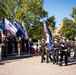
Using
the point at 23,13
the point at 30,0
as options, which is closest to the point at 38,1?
the point at 30,0

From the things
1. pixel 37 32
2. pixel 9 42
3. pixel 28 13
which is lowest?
pixel 9 42

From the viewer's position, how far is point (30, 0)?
46.8 meters

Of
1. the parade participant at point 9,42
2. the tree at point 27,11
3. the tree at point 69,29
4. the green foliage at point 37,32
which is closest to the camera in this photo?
the parade participant at point 9,42

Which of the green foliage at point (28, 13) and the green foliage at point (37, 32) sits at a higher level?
the green foliage at point (28, 13)

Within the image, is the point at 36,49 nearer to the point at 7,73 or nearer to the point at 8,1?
the point at 7,73

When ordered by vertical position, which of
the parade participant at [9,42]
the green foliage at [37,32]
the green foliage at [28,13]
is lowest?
the parade participant at [9,42]

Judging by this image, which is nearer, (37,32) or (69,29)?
(37,32)

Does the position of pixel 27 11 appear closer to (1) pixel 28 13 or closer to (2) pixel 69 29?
(1) pixel 28 13

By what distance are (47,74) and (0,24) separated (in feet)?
31.2

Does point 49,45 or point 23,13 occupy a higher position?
point 23,13

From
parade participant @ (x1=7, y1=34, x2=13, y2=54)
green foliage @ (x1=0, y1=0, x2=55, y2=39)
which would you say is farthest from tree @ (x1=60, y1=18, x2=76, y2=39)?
parade participant @ (x1=7, y1=34, x2=13, y2=54)

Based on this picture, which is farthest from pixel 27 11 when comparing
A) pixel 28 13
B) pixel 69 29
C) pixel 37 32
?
pixel 69 29

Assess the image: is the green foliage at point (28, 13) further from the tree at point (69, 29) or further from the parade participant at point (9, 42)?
the parade participant at point (9, 42)

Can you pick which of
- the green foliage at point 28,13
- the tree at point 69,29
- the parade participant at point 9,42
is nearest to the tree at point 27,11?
the green foliage at point 28,13
